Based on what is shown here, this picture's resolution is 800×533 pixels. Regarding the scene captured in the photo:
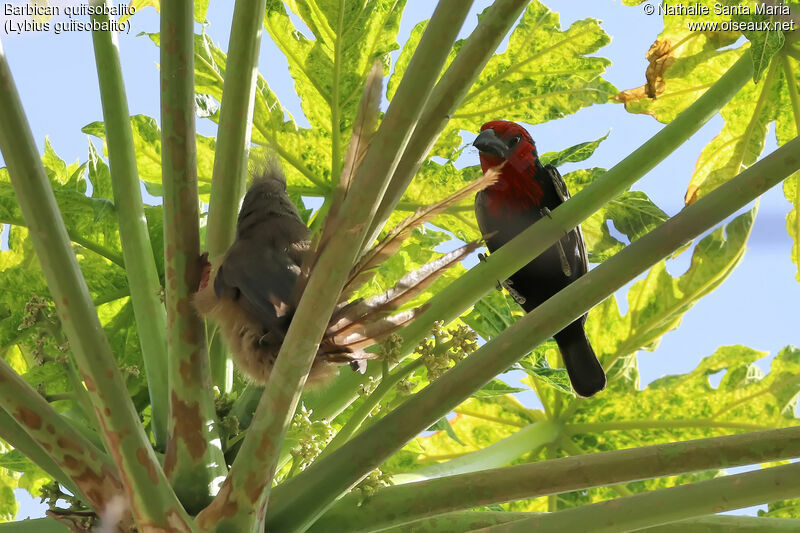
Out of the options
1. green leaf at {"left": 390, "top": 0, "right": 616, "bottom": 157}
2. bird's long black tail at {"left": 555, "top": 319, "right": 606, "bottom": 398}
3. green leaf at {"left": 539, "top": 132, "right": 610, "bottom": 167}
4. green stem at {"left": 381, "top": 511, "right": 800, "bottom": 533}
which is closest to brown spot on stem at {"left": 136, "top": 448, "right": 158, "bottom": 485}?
green stem at {"left": 381, "top": 511, "right": 800, "bottom": 533}

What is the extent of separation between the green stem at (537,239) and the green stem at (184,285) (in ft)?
1.22

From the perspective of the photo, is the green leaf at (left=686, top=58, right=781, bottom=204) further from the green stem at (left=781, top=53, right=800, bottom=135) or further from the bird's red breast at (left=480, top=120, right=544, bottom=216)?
the bird's red breast at (left=480, top=120, right=544, bottom=216)

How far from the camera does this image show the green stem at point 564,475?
4.87 ft

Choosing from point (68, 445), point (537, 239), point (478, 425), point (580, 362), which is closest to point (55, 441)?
point (68, 445)

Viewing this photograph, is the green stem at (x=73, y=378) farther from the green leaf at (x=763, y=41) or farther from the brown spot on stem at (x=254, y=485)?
the green leaf at (x=763, y=41)

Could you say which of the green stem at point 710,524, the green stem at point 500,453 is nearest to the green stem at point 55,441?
the green stem at point 710,524

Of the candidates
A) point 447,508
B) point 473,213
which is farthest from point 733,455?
point 473,213

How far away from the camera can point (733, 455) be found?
1.48 metres

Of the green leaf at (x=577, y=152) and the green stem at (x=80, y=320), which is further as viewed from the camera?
the green leaf at (x=577, y=152)

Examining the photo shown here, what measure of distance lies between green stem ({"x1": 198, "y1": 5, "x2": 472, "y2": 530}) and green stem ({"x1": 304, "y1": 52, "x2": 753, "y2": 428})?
471mm

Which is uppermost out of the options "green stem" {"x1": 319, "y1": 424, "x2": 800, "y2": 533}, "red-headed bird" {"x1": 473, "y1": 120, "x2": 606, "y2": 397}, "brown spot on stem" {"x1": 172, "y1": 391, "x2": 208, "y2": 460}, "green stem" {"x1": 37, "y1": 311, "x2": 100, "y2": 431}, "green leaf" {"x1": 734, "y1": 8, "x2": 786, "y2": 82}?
"red-headed bird" {"x1": 473, "y1": 120, "x2": 606, "y2": 397}

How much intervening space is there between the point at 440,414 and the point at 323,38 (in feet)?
4.94

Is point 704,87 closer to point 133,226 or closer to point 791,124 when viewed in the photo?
point 791,124

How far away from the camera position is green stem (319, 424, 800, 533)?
149 centimetres
